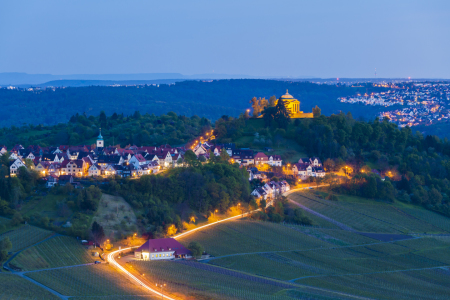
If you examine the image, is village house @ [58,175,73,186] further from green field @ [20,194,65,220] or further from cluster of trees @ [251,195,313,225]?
cluster of trees @ [251,195,313,225]

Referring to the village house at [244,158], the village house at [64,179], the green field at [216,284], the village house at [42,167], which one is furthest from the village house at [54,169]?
the green field at [216,284]

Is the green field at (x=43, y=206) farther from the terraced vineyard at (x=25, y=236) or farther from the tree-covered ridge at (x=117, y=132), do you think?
the tree-covered ridge at (x=117, y=132)

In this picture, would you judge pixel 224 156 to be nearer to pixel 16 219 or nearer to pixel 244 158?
pixel 244 158

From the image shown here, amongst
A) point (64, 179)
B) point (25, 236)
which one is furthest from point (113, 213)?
point (25, 236)

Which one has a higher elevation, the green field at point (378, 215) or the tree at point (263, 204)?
the tree at point (263, 204)

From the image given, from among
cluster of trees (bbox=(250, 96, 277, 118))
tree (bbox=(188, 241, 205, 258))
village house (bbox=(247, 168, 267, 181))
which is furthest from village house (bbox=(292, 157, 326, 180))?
tree (bbox=(188, 241, 205, 258))

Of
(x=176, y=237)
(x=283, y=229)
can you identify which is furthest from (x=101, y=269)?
(x=283, y=229)
